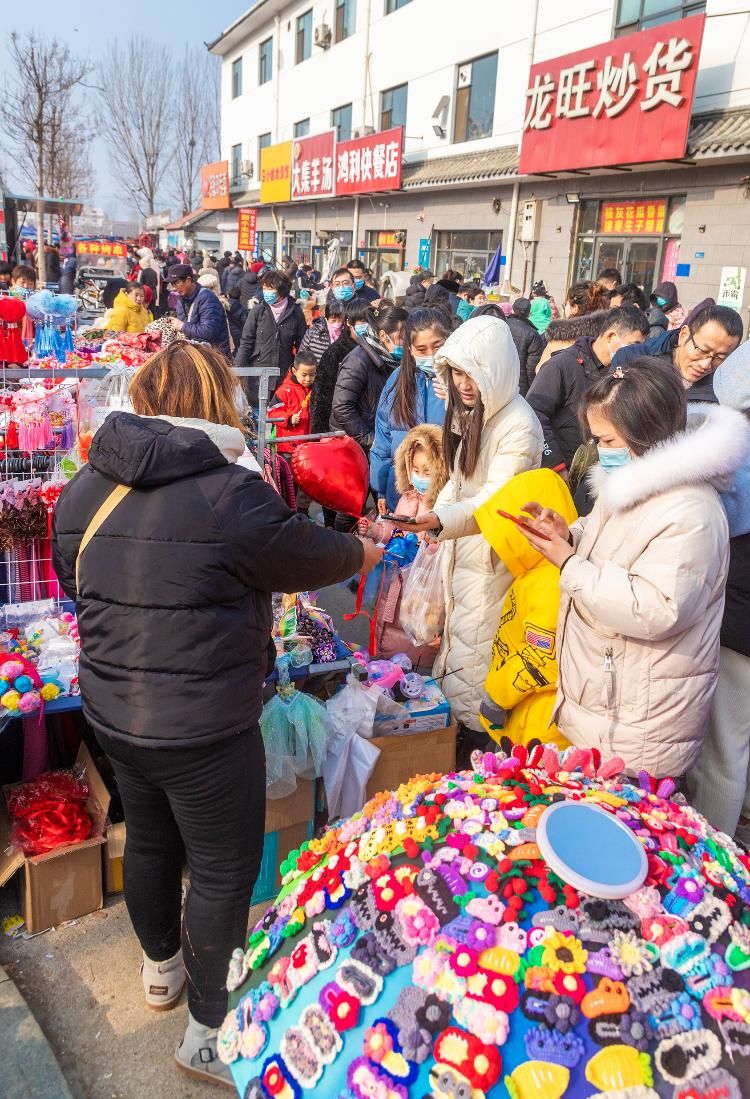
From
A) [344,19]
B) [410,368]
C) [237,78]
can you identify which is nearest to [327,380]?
[410,368]

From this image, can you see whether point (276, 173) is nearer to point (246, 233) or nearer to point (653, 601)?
point (246, 233)

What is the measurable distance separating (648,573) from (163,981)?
171cm

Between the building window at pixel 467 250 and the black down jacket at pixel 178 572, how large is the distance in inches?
536

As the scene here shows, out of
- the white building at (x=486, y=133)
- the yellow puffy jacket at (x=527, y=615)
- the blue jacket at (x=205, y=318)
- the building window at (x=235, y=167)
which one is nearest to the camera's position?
the yellow puffy jacket at (x=527, y=615)

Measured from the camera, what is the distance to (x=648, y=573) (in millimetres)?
1956

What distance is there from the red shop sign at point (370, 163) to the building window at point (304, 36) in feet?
22.1

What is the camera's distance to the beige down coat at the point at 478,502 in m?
2.89

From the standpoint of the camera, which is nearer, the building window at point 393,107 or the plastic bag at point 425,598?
the plastic bag at point 425,598

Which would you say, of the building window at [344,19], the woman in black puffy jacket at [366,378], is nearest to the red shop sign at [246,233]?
the building window at [344,19]

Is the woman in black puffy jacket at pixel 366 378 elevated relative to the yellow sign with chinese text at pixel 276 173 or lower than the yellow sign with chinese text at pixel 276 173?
lower

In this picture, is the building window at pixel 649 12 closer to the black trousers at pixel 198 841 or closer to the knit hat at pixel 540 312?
the knit hat at pixel 540 312

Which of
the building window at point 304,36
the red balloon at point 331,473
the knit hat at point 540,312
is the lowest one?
the red balloon at point 331,473

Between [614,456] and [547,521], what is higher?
[614,456]

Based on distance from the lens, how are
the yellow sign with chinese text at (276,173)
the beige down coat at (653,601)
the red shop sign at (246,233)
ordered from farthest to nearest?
1. the yellow sign with chinese text at (276,173)
2. the red shop sign at (246,233)
3. the beige down coat at (653,601)
